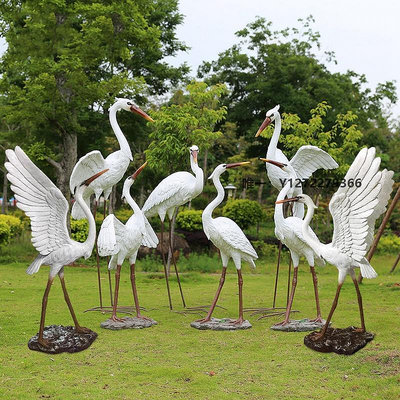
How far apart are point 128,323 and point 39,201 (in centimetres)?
223

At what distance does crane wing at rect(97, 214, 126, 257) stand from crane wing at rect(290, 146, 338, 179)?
304cm

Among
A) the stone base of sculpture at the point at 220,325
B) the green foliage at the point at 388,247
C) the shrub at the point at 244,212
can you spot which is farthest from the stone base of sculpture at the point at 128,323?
the green foliage at the point at 388,247

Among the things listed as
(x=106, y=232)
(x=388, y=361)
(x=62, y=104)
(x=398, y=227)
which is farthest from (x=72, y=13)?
(x=398, y=227)

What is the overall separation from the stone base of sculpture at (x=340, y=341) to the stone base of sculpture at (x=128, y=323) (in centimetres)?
216

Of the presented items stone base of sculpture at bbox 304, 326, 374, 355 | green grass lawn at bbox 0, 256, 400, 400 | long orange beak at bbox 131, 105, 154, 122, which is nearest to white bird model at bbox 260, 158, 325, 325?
green grass lawn at bbox 0, 256, 400, 400

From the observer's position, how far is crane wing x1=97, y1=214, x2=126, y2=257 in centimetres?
681

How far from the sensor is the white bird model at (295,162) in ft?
27.0

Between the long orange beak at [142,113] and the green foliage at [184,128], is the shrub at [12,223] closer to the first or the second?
the green foliage at [184,128]

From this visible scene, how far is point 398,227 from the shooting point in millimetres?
22625

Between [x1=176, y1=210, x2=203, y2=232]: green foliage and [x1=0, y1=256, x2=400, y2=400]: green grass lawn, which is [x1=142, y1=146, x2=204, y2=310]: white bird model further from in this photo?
[x1=176, y1=210, x2=203, y2=232]: green foliage

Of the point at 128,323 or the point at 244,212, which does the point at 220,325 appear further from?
the point at 244,212

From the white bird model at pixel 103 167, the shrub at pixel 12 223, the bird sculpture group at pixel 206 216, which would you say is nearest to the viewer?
the bird sculpture group at pixel 206 216

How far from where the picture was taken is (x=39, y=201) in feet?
19.7

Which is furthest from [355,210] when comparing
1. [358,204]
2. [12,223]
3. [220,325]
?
[12,223]
